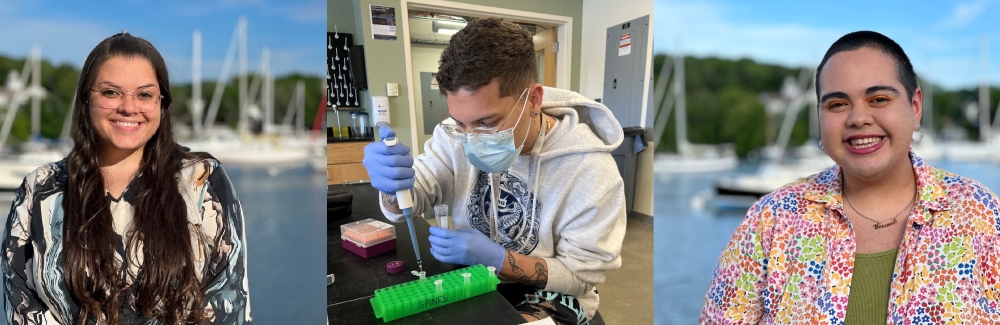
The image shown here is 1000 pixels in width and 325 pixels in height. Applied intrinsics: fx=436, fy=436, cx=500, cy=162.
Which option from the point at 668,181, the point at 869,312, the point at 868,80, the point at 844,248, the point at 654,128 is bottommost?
the point at 869,312

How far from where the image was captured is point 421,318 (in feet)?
2.71

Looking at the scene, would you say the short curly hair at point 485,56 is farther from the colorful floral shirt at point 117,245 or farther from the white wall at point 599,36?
the colorful floral shirt at point 117,245

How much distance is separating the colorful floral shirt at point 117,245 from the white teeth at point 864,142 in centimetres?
144

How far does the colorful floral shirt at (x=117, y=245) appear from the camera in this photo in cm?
95

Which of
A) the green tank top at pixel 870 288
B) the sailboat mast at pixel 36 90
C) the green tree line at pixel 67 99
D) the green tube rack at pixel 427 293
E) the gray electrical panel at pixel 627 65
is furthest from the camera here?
the sailboat mast at pixel 36 90

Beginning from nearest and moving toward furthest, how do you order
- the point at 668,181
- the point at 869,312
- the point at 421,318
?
the point at 421,318 → the point at 869,312 → the point at 668,181

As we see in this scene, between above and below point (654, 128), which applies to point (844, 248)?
below

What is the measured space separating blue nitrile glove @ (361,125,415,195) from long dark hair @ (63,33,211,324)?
0.52m

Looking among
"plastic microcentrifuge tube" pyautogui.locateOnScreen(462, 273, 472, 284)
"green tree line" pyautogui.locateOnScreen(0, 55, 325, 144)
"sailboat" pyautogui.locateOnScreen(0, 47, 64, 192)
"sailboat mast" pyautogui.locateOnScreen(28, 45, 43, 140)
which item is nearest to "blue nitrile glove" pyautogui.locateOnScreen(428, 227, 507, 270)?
"plastic microcentrifuge tube" pyautogui.locateOnScreen(462, 273, 472, 284)

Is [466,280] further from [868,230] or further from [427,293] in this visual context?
[868,230]

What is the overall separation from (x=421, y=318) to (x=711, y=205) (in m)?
0.88

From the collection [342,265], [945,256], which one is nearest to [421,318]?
[342,265]

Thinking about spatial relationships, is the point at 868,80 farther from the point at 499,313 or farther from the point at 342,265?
the point at 342,265

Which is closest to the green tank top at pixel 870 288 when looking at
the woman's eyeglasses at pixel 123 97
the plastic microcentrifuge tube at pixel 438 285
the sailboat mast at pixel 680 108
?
the sailboat mast at pixel 680 108
